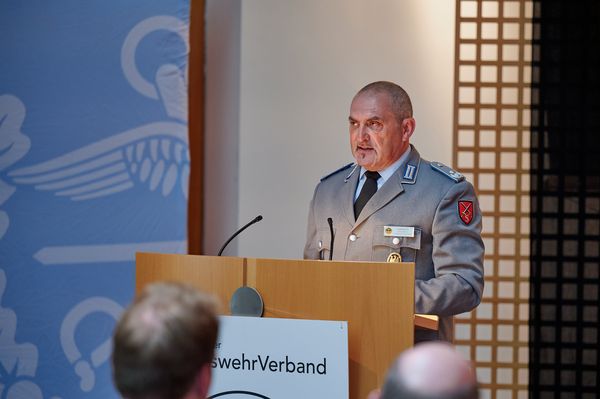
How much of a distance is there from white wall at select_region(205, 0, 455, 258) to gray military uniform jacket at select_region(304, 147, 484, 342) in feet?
4.15

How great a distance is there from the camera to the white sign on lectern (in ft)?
7.38

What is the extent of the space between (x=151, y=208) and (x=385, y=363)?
2.14 m

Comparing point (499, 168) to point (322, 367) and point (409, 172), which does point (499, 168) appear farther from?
point (322, 367)

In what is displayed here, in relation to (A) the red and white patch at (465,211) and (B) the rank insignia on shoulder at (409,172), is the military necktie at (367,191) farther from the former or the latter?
(A) the red and white patch at (465,211)

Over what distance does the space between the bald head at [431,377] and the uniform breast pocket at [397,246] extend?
1.81 m

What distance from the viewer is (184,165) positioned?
13.8ft

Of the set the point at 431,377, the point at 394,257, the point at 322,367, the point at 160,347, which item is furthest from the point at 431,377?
the point at 394,257

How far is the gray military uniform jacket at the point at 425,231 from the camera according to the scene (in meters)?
2.82

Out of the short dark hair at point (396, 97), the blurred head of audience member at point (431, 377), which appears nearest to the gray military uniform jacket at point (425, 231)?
the short dark hair at point (396, 97)

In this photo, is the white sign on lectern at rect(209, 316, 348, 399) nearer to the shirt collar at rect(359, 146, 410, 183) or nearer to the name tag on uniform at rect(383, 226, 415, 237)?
the name tag on uniform at rect(383, 226, 415, 237)

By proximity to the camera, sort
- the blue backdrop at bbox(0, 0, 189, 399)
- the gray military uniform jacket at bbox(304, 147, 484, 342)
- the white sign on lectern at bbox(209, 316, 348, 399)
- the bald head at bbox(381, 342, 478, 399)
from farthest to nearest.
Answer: the blue backdrop at bbox(0, 0, 189, 399)
the gray military uniform jacket at bbox(304, 147, 484, 342)
the white sign on lectern at bbox(209, 316, 348, 399)
the bald head at bbox(381, 342, 478, 399)

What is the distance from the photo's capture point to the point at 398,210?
3.05 metres

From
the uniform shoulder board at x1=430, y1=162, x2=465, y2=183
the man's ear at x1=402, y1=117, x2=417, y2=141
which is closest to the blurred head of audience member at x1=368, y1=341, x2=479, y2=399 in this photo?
the uniform shoulder board at x1=430, y1=162, x2=465, y2=183

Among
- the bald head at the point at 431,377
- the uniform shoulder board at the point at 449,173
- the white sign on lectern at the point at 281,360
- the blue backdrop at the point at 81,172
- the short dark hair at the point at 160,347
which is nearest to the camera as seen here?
the bald head at the point at 431,377
